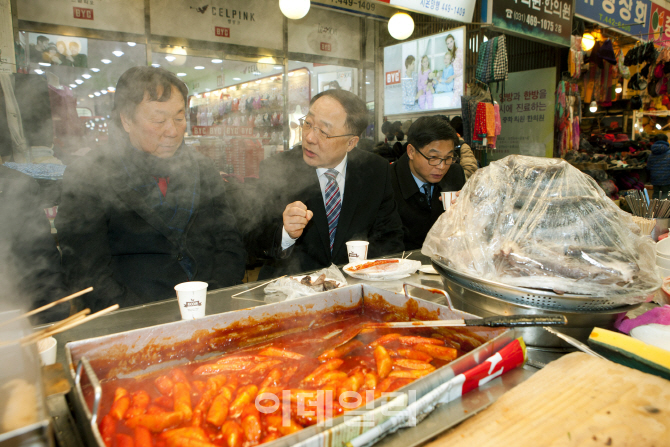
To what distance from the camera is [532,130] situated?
8.48 meters

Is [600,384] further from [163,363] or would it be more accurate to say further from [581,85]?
[581,85]

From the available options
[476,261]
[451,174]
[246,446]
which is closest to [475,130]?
[451,174]

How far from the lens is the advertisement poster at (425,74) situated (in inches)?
255

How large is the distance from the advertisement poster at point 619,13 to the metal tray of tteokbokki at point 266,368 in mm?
7671

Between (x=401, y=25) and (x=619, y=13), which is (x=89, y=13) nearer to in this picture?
(x=401, y=25)

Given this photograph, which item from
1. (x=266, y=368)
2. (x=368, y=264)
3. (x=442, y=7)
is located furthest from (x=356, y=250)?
(x=442, y=7)

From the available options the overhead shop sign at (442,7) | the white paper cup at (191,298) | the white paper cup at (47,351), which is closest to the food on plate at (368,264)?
the white paper cup at (191,298)

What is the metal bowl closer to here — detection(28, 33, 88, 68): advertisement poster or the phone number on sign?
detection(28, 33, 88, 68): advertisement poster

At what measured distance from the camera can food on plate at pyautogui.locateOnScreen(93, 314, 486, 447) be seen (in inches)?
38.3

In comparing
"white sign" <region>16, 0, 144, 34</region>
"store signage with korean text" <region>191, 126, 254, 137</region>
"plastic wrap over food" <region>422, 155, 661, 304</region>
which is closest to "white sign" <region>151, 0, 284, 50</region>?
"white sign" <region>16, 0, 144, 34</region>

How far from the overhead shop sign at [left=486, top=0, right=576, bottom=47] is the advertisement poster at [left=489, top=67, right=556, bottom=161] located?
5.21ft

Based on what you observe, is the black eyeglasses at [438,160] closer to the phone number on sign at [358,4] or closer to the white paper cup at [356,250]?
the white paper cup at [356,250]

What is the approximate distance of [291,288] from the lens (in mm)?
1798

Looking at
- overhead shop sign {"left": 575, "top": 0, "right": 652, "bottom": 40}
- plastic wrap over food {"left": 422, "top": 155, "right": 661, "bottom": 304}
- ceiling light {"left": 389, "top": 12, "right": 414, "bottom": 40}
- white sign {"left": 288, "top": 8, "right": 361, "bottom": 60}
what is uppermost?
overhead shop sign {"left": 575, "top": 0, "right": 652, "bottom": 40}
